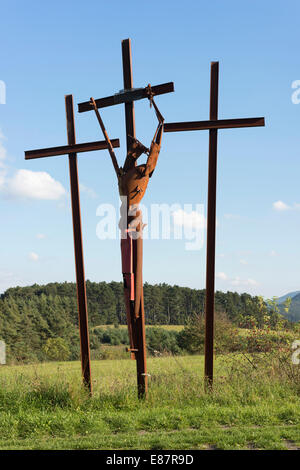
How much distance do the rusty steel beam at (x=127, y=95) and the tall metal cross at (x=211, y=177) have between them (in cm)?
66

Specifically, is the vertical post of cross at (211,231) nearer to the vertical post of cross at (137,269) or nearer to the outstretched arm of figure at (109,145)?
the vertical post of cross at (137,269)

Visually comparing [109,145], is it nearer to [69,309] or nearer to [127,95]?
[127,95]

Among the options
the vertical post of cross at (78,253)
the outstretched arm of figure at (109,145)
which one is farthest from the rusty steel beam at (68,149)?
the outstretched arm of figure at (109,145)

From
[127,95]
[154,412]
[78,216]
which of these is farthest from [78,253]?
[154,412]

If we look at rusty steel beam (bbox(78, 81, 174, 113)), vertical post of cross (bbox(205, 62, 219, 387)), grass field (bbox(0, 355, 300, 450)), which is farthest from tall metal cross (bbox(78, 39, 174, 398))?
vertical post of cross (bbox(205, 62, 219, 387))

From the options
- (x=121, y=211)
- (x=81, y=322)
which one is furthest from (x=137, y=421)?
(x=121, y=211)

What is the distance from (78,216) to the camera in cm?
900

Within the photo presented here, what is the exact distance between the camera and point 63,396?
26.8 ft

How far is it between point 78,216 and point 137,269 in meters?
1.93

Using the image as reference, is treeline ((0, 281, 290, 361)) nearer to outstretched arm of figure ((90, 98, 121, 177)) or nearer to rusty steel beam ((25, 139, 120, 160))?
outstretched arm of figure ((90, 98, 121, 177))

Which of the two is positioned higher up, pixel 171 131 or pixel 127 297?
pixel 171 131

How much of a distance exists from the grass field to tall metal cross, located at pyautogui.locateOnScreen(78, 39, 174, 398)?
445 mm
